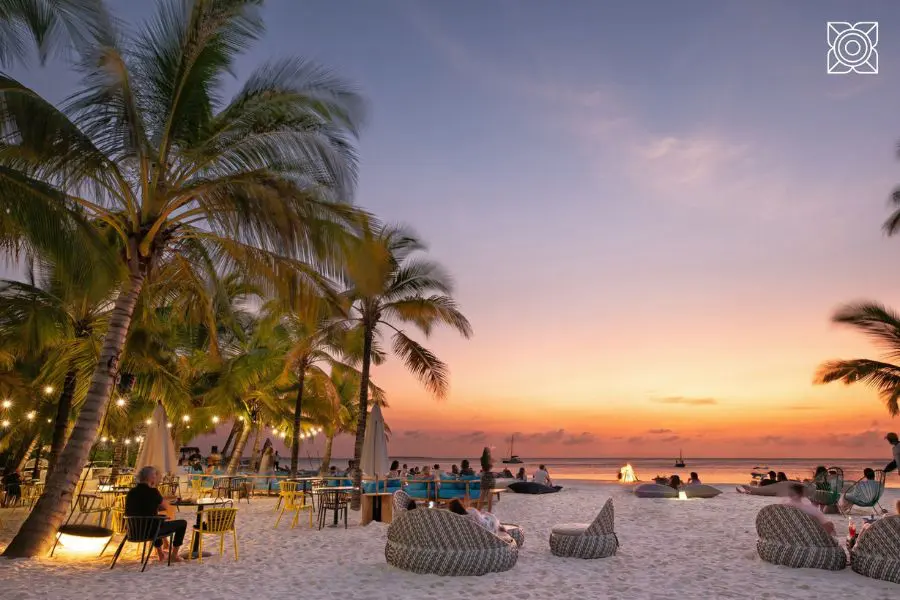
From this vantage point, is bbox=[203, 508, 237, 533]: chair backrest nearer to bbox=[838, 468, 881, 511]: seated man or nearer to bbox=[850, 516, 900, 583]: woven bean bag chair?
bbox=[850, 516, 900, 583]: woven bean bag chair

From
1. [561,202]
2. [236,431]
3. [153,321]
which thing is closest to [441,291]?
[561,202]

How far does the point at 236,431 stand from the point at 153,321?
788 inches

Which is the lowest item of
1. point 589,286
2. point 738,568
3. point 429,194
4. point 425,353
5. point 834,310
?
point 738,568

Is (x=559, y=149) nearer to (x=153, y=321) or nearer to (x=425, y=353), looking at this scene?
(x=425, y=353)

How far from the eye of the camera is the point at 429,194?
56.7ft

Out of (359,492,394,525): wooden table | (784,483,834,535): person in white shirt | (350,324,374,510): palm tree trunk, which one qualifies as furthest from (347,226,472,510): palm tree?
(784,483,834,535): person in white shirt

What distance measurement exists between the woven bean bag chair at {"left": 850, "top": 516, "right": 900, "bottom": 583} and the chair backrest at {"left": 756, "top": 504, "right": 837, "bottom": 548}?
13.2 inches

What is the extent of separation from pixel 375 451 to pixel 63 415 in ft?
22.2

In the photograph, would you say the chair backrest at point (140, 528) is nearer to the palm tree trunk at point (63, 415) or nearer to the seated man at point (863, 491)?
the palm tree trunk at point (63, 415)

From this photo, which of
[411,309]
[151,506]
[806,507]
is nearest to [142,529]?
[151,506]

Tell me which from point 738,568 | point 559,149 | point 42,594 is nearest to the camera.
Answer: point 42,594

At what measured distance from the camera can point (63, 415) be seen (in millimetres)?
12773

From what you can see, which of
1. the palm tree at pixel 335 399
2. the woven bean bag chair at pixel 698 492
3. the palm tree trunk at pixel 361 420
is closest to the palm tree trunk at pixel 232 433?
the palm tree at pixel 335 399

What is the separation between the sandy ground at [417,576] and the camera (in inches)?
248
